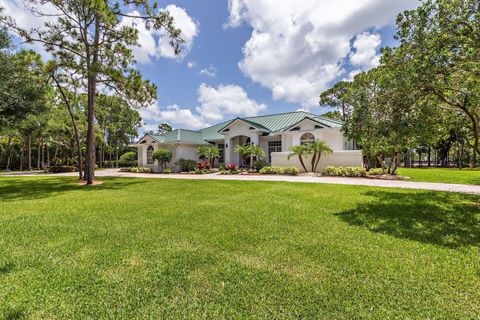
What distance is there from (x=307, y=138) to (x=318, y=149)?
3.69 m

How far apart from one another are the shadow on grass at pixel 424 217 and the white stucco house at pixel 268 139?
36.6ft

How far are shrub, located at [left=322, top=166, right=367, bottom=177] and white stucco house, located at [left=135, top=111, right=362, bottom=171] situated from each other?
1921 millimetres

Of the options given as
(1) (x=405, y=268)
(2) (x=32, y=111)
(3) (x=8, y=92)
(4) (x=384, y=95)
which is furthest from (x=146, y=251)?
(2) (x=32, y=111)

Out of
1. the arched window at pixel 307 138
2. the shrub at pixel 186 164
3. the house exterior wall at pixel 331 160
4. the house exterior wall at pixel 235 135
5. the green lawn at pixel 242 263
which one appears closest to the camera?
the green lawn at pixel 242 263

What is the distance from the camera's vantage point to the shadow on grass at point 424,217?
18.4 feet

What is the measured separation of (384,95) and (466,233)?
4.33 meters

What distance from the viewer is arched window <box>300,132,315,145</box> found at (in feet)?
75.4

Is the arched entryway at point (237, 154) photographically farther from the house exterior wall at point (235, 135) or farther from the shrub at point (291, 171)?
the shrub at point (291, 171)

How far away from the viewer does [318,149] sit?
19828 millimetres

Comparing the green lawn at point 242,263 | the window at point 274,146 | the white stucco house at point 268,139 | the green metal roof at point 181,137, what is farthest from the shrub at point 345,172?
the green metal roof at point 181,137

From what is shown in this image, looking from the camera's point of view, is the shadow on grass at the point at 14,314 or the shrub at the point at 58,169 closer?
the shadow on grass at the point at 14,314

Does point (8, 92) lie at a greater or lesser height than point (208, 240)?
greater

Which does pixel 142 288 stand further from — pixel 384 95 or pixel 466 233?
pixel 384 95

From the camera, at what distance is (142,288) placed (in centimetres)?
354
